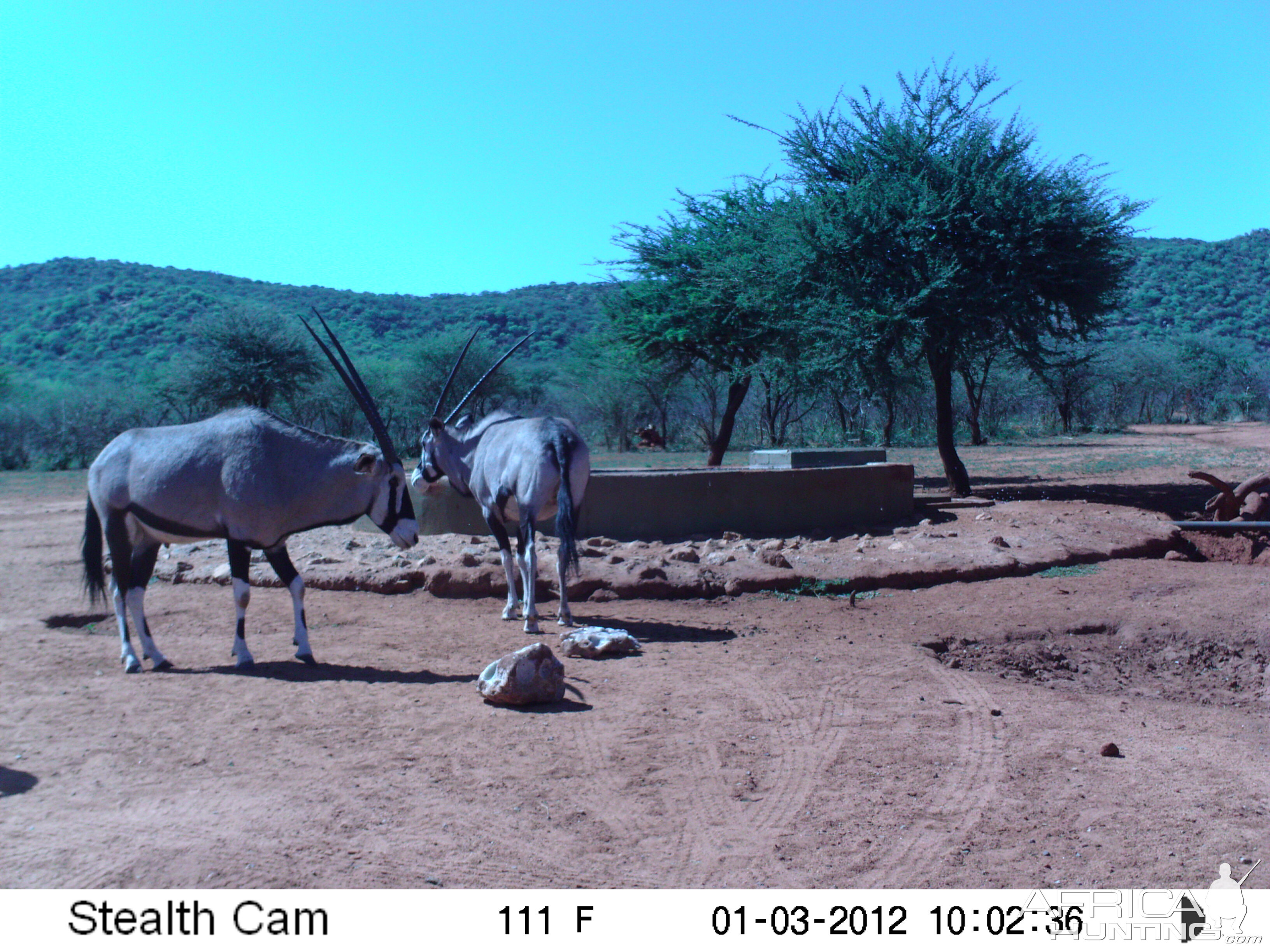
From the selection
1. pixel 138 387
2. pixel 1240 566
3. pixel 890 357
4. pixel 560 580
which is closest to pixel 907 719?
pixel 560 580

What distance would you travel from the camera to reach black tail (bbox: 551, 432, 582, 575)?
7652 millimetres

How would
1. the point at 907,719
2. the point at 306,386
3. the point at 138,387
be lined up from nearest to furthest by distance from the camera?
the point at 907,719, the point at 306,386, the point at 138,387

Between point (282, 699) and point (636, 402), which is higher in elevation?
point (636, 402)

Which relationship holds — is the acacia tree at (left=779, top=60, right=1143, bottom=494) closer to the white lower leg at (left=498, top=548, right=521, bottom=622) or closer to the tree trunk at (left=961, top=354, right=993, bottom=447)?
the white lower leg at (left=498, top=548, right=521, bottom=622)

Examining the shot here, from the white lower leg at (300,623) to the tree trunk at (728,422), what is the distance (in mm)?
14251

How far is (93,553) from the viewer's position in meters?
7.08

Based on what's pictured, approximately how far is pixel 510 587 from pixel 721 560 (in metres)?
2.51

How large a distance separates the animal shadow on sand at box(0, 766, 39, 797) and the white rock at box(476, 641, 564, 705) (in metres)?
2.25

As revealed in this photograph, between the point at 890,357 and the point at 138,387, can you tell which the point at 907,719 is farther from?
the point at 138,387

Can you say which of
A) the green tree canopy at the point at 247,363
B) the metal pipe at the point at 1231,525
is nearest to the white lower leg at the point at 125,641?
the metal pipe at the point at 1231,525

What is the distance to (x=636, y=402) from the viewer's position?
139 ft

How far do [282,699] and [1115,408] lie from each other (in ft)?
168

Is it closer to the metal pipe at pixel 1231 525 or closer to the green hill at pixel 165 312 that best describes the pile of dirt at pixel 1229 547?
the metal pipe at pixel 1231 525

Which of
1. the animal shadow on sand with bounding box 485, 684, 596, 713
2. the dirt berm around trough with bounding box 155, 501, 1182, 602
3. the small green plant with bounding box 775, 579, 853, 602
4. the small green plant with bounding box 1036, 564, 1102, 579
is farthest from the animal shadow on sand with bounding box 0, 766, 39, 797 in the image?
the small green plant with bounding box 1036, 564, 1102, 579
